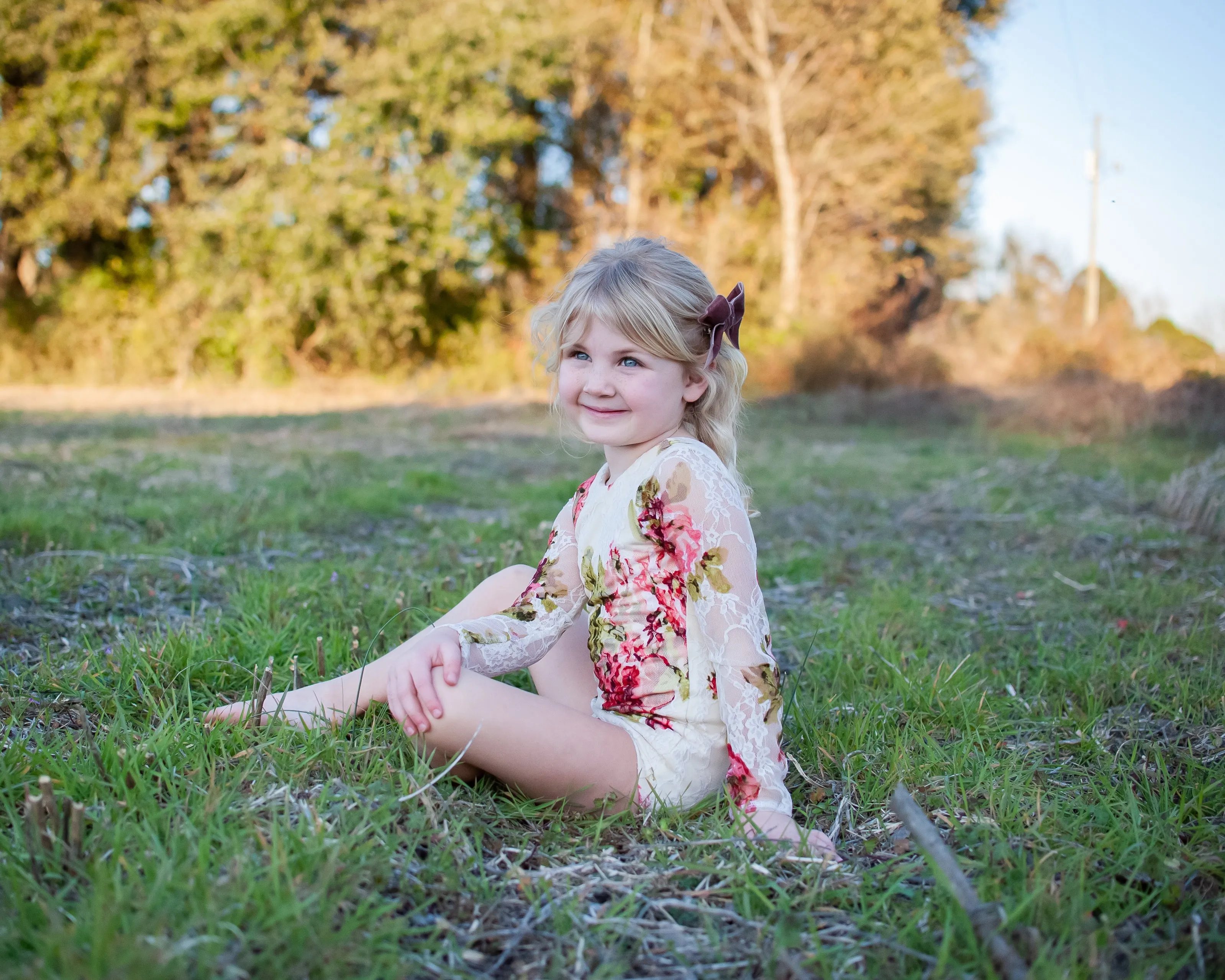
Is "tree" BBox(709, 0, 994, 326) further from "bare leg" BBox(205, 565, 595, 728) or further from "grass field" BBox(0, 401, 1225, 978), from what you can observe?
"bare leg" BBox(205, 565, 595, 728)

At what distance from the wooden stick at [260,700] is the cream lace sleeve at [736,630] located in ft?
2.98

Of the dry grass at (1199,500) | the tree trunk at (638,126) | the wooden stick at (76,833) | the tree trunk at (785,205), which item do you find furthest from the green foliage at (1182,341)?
the wooden stick at (76,833)

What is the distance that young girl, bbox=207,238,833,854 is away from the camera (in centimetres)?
180

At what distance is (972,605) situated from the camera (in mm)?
3566

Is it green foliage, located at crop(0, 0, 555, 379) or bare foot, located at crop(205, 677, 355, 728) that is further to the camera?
green foliage, located at crop(0, 0, 555, 379)

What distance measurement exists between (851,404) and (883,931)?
11.1 metres

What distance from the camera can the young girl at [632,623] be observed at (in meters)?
1.80

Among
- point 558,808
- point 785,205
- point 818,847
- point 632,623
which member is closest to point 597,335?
point 632,623

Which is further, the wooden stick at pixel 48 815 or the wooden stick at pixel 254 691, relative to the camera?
the wooden stick at pixel 254 691

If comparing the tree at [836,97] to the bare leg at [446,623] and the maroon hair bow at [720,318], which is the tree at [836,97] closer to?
the maroon hair bow at [720,318]

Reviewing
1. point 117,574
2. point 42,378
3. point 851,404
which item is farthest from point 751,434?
point 42,378

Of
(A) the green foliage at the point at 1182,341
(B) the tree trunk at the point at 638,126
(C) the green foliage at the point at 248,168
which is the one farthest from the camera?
(B) the tree trunk at the point at 638,126

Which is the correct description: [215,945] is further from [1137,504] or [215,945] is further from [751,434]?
[751,434]

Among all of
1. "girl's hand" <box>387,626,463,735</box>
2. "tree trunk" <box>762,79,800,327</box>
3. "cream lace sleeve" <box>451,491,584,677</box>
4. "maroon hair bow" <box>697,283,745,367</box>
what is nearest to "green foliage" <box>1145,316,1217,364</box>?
"tree trunk" <box>762,79,800,327</box>
